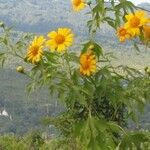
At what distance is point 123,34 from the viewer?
342 cm

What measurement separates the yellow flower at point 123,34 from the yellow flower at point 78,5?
0.94ft

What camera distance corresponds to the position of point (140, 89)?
3.89 meters

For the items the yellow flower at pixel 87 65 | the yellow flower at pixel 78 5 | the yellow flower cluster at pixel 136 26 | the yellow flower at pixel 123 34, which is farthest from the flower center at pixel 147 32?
the yellow flower at pixel 78 5

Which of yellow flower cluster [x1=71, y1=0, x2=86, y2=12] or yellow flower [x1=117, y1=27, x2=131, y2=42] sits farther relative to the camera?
yellow flower cluster [x1=71, y1=0, x2=86, y2=12]

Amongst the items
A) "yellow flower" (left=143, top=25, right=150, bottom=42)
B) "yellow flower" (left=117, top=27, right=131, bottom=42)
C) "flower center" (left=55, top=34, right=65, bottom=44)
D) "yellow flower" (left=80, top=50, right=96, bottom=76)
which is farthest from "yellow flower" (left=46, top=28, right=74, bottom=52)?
"yellow flower" (left=143, top=25, right=150, bottom=42)

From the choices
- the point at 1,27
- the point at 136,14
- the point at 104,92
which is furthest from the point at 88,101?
the point at 1,27

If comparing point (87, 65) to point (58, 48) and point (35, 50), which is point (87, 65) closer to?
point (58, 48)

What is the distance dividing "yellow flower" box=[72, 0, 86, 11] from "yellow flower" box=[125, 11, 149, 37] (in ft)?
1.18

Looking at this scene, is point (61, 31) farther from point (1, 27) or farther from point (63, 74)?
point (1, 27)

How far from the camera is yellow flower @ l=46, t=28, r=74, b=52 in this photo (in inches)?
135

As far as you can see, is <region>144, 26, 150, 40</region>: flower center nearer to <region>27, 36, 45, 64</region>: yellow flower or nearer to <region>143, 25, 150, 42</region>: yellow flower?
<region>143, 25, 150, 42</region>: yellow flower

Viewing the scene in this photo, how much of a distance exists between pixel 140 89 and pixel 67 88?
26.7 inches

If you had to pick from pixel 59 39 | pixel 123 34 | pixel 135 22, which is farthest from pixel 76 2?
pixel 135 22

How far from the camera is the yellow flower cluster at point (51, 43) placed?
3412 millimetres
